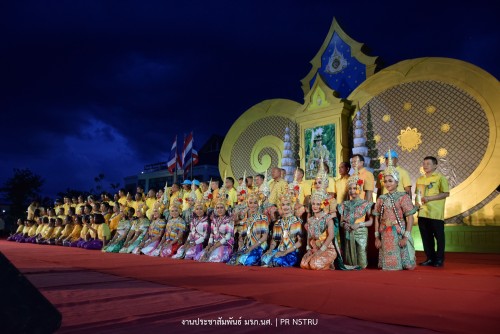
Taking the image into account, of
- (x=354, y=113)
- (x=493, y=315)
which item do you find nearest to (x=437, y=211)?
(x=493, y=315)

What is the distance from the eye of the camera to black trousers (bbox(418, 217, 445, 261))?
15.2 ft

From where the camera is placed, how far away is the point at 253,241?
5105 mm

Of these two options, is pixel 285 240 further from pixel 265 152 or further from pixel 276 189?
pixel 265 152

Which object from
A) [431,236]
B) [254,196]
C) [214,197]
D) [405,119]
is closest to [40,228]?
[214,197]

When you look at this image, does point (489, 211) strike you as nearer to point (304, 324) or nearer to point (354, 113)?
point (354, 113)

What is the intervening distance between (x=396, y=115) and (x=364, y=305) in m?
7.96

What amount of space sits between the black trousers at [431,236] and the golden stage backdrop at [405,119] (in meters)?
3.62

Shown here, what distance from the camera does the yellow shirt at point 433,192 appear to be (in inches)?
192

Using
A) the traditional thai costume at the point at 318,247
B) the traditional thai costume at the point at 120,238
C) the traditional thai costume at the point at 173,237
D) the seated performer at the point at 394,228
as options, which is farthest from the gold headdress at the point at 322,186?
the traditional thai costume at the point at 120,238

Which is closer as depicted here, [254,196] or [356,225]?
[356,225]

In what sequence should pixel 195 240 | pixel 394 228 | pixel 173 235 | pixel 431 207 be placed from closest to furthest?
pixel 394 228, pixel 431 207, pixel 195 240, pixel 173 235

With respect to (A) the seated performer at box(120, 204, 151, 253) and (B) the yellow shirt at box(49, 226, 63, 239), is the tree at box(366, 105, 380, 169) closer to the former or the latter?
(A) the seated performer at box(120, 204, 151, 253)

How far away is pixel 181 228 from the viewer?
640 centimetres

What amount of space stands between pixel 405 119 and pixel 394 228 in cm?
555
